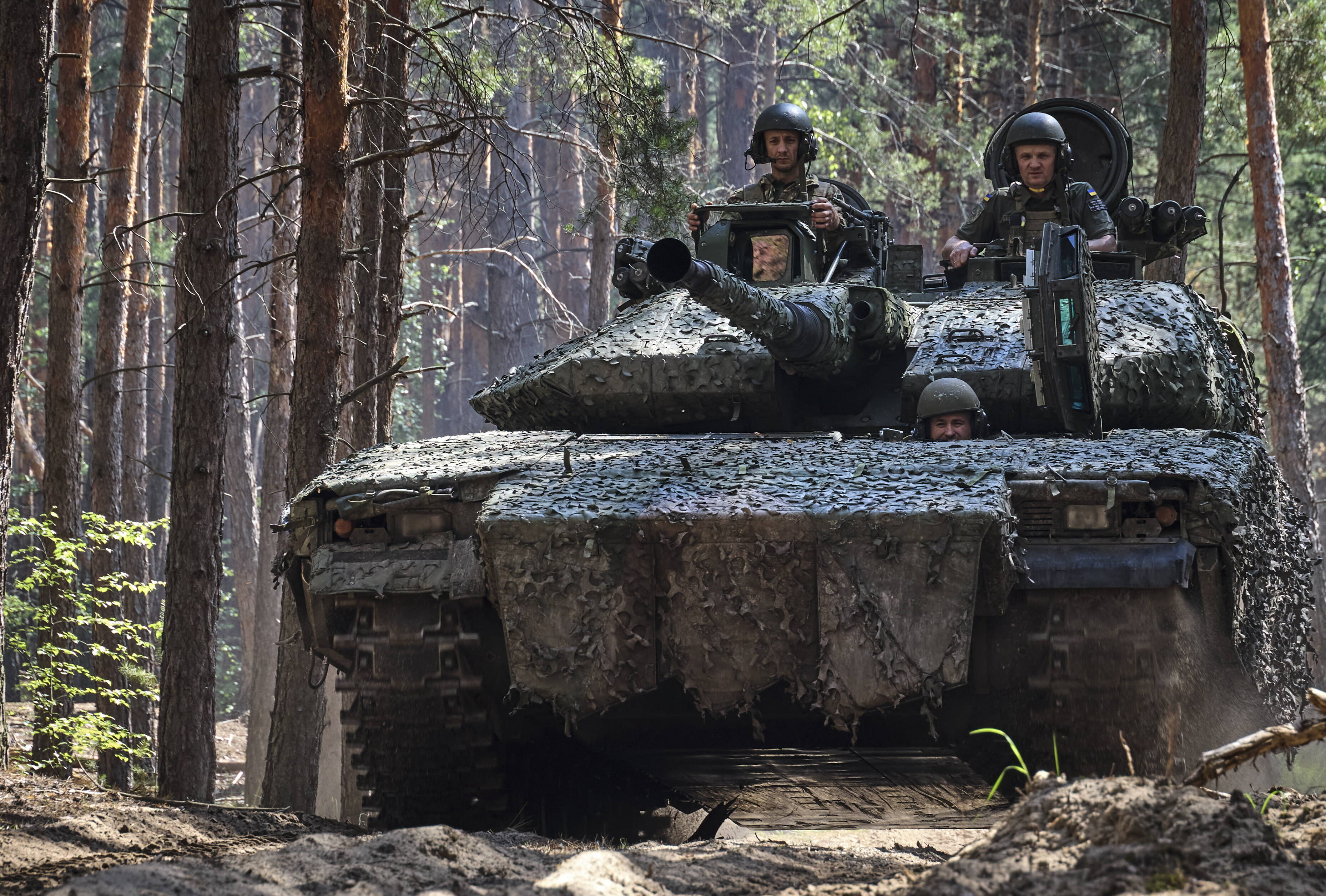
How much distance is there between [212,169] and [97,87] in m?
19.9

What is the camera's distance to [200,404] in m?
8.93

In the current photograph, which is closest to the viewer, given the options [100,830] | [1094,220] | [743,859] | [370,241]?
[743,859]

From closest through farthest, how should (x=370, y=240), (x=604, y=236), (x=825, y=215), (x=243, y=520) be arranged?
(x=825, y=215) → (x=370, y=240) → (x=604, y=236) → (x=243, y=520)

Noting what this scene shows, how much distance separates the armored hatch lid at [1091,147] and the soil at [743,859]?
4796 mm

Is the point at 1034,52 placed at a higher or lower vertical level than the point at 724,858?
higher

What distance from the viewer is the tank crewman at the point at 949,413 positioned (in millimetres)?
6125

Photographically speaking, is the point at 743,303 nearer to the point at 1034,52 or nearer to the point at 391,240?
the point at 391,240

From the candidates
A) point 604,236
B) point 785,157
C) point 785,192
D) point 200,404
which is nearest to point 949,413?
point 785,192

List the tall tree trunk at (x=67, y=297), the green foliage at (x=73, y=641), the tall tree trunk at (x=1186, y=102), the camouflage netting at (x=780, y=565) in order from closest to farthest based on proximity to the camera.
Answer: the camouflage netting at (x=780, y=565) < the green foliage at (x=73, y=641) < the tall tree trunk at (x=67, y=297) < the tall tree trunk at (x=1186, y=102)

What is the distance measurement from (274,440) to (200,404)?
953cm

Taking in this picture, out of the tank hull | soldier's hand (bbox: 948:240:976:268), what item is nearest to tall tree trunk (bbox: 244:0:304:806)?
soldier's hand (bbox: 948:240:976:268)

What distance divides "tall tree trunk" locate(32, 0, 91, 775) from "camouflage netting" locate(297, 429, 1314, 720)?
802cm

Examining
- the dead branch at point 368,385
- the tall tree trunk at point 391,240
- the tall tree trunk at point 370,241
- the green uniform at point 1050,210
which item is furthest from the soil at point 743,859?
the tall tree trunk at point 391,240

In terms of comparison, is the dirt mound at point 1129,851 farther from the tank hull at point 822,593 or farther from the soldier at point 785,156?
the soldier at point 785,156
